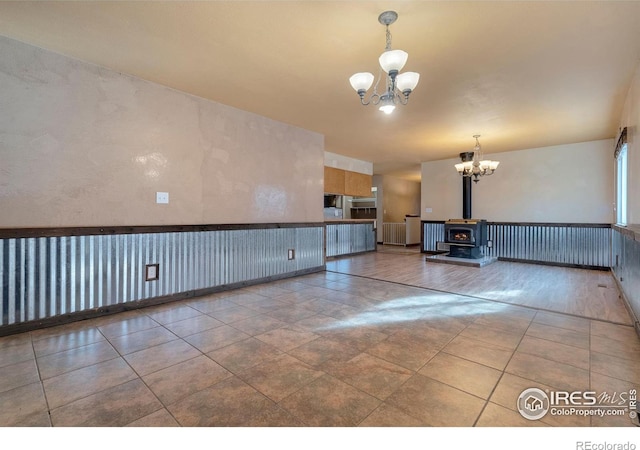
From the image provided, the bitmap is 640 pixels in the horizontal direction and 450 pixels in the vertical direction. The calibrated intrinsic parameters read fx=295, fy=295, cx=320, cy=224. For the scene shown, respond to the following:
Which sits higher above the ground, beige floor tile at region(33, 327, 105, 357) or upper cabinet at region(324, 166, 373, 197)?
upper cabinet at region(324, 166, 373, 197)

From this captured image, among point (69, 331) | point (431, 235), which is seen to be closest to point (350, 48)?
point (69, 331)

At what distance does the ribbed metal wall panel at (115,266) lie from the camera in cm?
271

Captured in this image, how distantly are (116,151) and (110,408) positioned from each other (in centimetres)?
271

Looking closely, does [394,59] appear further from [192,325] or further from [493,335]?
[192,325]

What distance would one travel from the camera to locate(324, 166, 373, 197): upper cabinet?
282 inches

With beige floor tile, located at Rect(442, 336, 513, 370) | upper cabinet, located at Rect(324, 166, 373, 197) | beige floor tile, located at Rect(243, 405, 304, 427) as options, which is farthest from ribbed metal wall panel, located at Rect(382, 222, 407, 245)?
beige floor tile, located at Rect(243, 405, 304, 427)

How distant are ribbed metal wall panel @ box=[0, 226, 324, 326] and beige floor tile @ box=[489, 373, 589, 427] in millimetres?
3478

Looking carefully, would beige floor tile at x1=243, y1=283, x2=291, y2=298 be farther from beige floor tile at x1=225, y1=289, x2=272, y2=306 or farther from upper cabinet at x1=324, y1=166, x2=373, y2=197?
upper cabinet at x1=324, y1=166, x2=373, y2=197

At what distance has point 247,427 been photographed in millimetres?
1479

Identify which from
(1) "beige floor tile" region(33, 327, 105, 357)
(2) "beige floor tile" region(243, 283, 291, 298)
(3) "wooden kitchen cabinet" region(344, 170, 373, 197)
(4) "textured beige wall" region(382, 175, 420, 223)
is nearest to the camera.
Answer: (1) "beige floor tile" region(33, 327, 105, 357)

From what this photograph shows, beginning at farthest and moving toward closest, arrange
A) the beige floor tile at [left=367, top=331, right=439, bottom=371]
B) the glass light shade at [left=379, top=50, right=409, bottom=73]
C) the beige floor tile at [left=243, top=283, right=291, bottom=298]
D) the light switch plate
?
the beige floor tile at [left=243, top=283, right=291, bottom=298] → the light switch plate → the glass light shade at [left=379, top=50, right=409, bottom=73] → the beige floor tile at [left=367, top=331, right=439, bottom=371]

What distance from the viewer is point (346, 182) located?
7609 millimetres
